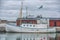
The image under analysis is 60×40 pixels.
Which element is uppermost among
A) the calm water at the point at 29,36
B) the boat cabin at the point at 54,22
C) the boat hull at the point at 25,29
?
the boat cabin at the point at 54,22

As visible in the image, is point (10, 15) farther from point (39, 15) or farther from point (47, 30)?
point (47, 30)

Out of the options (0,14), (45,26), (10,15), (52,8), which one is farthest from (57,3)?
(0,14)

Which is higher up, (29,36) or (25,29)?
(25,29)

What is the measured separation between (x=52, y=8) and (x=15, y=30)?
65cm

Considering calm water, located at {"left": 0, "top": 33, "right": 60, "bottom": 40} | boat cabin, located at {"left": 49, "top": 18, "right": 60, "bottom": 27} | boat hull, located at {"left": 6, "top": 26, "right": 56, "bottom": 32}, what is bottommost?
calm water, located at {"left": 0, "top": 33, "right": 60, "bottom": 40}

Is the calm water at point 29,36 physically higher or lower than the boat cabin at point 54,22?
lower

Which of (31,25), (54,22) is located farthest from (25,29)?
(54,22)

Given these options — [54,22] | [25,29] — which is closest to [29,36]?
[25,29]

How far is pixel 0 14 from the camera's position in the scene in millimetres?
1854

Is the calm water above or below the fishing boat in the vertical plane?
below

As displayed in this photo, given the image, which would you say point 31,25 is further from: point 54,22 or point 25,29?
point 54,22

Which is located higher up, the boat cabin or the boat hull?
the boat cabin

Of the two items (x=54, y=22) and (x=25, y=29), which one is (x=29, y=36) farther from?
(x=54, y=22)

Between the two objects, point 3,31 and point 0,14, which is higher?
point 0,14
